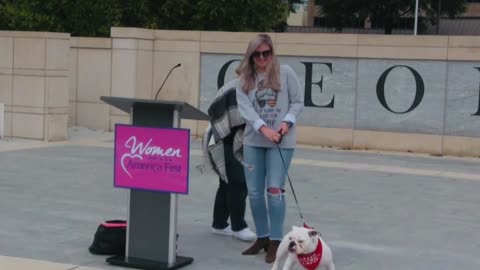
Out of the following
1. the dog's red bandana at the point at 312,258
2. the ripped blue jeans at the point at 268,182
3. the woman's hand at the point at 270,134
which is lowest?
the dog's red bandana at the point at 312,258

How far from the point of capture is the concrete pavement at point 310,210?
21.5 ft

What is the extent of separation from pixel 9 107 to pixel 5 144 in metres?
1.21

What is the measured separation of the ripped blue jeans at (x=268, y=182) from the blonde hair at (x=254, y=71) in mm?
497

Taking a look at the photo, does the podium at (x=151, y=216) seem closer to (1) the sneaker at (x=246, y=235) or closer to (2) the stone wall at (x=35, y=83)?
(1) the sneaker at (x=246, y=235)

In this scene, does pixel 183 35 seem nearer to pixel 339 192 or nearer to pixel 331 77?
pixel 331 77

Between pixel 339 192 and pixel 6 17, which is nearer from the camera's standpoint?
pixel 339 192

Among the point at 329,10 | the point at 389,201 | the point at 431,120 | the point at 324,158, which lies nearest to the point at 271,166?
the point at 389,201

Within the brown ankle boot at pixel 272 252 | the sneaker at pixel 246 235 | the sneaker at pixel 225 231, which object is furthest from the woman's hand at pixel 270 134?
the sneaker at pixel 225 231

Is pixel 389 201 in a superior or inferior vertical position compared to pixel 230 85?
inferior

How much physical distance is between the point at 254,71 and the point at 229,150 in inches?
35.7

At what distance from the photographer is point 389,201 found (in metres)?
9.47

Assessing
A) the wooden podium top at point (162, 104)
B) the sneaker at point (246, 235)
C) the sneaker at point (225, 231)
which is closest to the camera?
the wooden podium top at point (162, 104)

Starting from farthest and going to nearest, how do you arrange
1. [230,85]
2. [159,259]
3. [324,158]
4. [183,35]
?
[183,35], [324,158], [230,85], [159,259]

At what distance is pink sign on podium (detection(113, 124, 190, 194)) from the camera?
229 inches
